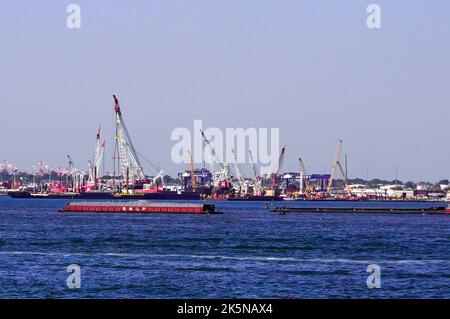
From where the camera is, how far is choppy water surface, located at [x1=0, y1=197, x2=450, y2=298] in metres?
43.4

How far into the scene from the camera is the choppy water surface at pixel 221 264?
43375 millimetres

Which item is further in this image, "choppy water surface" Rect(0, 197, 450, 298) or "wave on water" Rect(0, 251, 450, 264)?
"wave on water" Rect(0, 251, 450, 264)

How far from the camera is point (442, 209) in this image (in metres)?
184

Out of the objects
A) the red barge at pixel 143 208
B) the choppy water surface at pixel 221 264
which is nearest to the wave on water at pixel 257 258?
the choppy water surface at pixel 221 264

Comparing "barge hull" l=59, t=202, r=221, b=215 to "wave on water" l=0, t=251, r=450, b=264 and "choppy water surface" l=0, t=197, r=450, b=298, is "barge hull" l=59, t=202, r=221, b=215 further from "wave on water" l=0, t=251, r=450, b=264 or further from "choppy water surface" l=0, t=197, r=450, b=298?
"wave on water" l=0, t=251, r=450, b=264

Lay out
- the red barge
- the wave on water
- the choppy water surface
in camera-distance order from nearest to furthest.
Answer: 1. the choppy water surface
2. the wave on water
3. the red barge

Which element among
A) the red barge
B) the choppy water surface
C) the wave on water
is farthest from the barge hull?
the wave on water

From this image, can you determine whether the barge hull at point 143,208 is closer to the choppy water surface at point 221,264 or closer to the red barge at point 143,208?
the red barge at point 143,208

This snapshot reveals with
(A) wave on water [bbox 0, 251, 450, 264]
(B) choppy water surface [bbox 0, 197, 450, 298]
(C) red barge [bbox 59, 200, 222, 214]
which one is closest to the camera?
(B) choppy water surface [bbox 0, 197, 450, 298]
